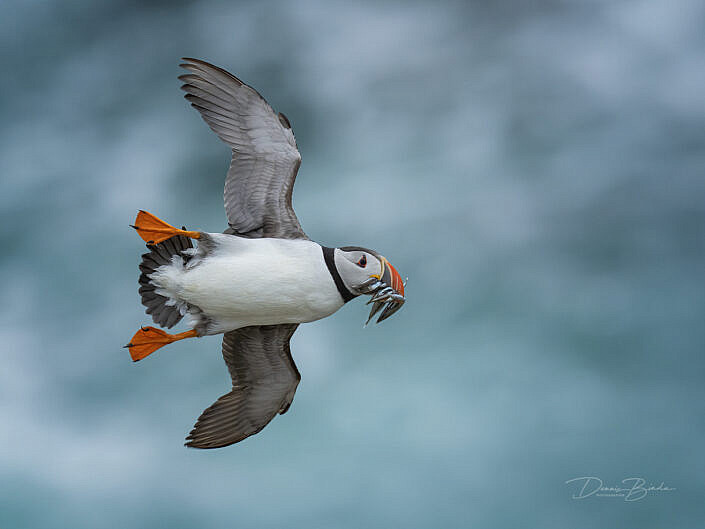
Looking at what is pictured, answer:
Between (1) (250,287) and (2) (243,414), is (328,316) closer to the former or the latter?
(1) (250,287)

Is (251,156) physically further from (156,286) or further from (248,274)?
(156,286)

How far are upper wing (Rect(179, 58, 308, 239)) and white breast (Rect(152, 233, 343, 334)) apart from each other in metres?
0.34

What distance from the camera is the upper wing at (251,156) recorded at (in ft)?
26.4

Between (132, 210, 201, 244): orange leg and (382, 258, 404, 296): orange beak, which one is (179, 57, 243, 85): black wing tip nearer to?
(132, 210, 201, 244): orange leg

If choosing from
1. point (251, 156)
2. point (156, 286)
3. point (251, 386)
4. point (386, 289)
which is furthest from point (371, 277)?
point (156, 286)

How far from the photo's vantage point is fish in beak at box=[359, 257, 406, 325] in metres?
7.66

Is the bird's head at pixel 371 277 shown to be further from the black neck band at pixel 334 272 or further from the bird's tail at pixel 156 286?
the bird's tail at pixel 156 286

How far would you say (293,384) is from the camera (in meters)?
8.71

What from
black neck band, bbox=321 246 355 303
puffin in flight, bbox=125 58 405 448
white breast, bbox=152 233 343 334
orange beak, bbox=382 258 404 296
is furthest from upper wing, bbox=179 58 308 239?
orange beak, bbox=382 258 404 296

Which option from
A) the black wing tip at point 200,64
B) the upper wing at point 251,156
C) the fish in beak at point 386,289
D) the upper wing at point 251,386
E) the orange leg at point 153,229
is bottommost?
the upper wing at point 251,386

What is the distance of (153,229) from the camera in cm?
747

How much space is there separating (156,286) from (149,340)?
0.59 meters

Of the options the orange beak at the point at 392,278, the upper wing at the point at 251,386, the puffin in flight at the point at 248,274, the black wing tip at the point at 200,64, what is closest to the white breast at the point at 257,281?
the puffin in flight at the point at 248,274

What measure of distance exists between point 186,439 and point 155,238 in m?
2.19
